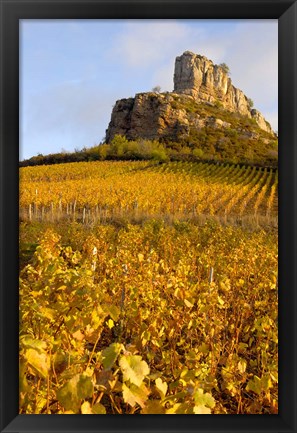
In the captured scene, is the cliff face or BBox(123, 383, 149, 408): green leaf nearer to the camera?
BBox(123, 383, 149, 408): green leaf

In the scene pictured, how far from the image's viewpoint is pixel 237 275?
3209mm

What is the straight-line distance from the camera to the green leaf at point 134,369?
986mm

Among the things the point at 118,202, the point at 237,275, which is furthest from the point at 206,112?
the point at 237,275

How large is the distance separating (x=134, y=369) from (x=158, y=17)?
3.82 ft

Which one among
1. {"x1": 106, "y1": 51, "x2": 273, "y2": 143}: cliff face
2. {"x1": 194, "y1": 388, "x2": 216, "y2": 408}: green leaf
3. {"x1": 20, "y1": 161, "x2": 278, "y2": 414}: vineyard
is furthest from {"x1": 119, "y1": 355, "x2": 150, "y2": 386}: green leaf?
{"x1": 106, "y1": 51, "x2": 273, "y2": 143}: cliff face

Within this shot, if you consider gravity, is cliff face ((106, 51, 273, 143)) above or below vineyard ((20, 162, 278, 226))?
above

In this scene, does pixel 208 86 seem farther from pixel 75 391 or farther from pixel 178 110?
pixel 75 391

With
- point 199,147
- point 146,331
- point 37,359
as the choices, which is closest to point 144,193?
point 146,331

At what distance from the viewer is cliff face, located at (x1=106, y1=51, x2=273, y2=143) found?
13.2m

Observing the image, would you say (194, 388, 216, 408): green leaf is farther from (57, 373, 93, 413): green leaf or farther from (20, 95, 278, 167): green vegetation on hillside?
(20, 95, 278, 167): green vegetation on hillside

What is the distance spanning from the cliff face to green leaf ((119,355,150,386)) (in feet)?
20.2

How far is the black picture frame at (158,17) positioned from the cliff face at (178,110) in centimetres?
556

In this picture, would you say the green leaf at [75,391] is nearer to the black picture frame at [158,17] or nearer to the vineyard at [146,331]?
the vineyard at [146,331]
